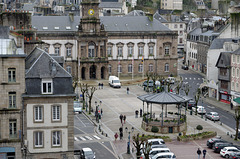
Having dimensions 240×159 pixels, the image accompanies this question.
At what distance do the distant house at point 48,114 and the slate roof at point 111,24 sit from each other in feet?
228

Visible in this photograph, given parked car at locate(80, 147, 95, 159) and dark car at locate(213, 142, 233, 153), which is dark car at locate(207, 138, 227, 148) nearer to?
dark car at locate(213, 142, 233, 153)

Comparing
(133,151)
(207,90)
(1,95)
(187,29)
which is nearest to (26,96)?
(1,95)

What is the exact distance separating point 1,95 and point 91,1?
73285 mm

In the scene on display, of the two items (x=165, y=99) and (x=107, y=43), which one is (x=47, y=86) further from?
(x=107, y=43)

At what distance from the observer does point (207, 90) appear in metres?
112

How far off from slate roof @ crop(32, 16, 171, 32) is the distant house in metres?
69.6

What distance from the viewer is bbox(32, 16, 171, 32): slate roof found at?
126m

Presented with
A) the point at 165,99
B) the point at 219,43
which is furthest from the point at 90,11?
the point at 165,99

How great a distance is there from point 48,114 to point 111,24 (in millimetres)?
77178

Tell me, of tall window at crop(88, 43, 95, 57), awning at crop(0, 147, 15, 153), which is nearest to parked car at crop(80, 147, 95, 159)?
awning at crop(0, 147, 15, 153)

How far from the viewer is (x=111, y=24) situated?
13088 cm

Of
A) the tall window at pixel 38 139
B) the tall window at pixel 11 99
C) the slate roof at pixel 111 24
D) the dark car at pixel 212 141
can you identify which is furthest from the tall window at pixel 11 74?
the slate roof at pixel 111 24

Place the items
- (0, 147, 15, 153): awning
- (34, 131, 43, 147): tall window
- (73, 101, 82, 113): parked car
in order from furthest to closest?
(73, 101, 82, 113): parked car, (34, 131, 43, 147): tall window, (0, 147, 15, 153): awning

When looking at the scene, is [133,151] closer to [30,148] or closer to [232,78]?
[30,148]
